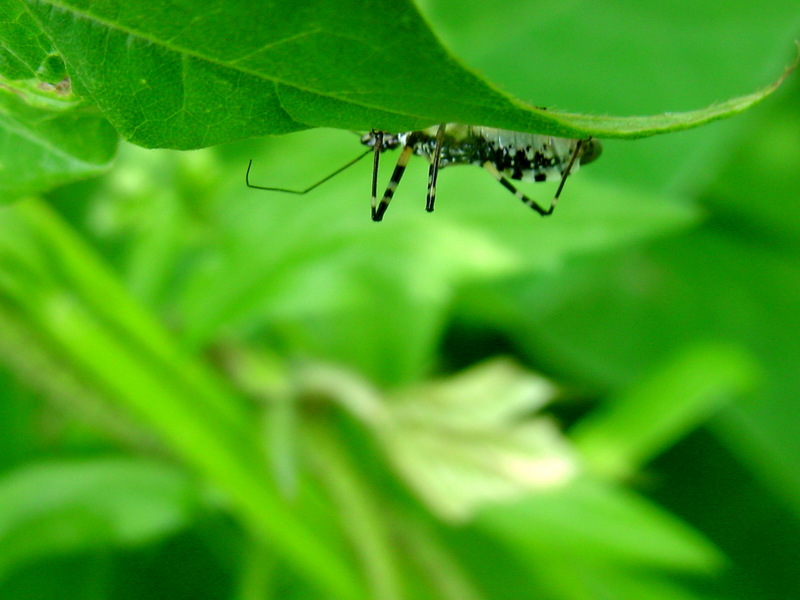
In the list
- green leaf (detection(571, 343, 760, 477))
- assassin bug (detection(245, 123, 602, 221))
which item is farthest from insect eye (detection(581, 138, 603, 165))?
green leaf (detection(571, 343, 760, 477))

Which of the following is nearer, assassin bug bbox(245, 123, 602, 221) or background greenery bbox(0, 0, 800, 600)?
assassin bug bbox(245, 123, 602, 221)

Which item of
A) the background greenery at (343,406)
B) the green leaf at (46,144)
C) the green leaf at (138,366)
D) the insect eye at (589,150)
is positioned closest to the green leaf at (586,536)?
the background greenery at (343,406)

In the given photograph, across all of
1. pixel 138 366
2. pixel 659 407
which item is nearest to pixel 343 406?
pixel 138 366

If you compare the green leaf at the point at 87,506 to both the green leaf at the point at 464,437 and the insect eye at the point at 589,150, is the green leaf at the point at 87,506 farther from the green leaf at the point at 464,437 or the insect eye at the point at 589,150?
the insect eye at the point at 589,150

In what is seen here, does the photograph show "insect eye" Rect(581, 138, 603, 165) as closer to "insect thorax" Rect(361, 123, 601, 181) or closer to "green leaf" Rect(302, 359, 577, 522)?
"insect thorax" Rect(361, 123, 601, 181)

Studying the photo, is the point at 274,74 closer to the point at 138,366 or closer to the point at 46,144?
the point at 46,144

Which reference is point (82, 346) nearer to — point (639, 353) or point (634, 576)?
point (634, 576)
